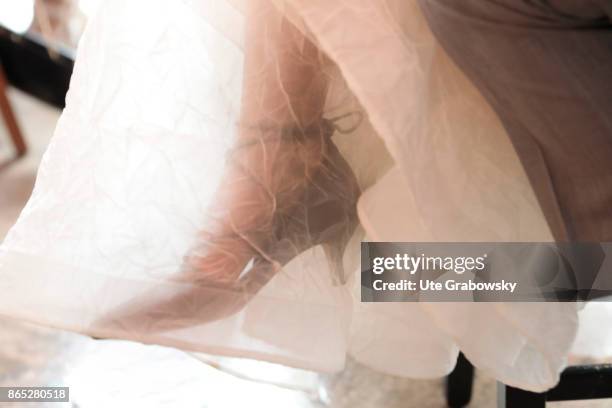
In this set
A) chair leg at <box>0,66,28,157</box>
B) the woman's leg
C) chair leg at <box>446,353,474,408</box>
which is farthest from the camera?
chair leg at <box>0,66,28,157</box>

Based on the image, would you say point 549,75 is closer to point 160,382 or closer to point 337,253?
point 337,253

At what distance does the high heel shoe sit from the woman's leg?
122 millimetres

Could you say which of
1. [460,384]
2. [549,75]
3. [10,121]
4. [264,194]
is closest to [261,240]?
[264,194]

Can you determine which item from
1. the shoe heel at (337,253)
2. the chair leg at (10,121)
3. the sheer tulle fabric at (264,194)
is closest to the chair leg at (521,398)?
the sheer tulle fabric at (264,194)

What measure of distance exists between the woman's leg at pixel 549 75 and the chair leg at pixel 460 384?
436mm

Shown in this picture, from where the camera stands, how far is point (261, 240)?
0.58m

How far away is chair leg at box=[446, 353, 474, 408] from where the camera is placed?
896 millimetres

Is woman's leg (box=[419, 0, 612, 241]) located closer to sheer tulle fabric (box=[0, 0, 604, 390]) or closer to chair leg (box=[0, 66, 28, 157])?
sheer tulle fabric (box=[0, 0, 604, 390])

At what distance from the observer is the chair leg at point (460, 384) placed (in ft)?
2.94

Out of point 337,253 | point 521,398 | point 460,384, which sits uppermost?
point 337,253

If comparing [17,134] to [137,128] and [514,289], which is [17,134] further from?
[514,289]

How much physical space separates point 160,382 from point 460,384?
15.5 inches

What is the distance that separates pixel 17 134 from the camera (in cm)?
140

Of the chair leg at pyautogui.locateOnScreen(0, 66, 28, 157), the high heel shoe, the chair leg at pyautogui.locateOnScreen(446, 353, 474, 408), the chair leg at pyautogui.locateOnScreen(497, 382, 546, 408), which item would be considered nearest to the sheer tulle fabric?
the high heel shoe
